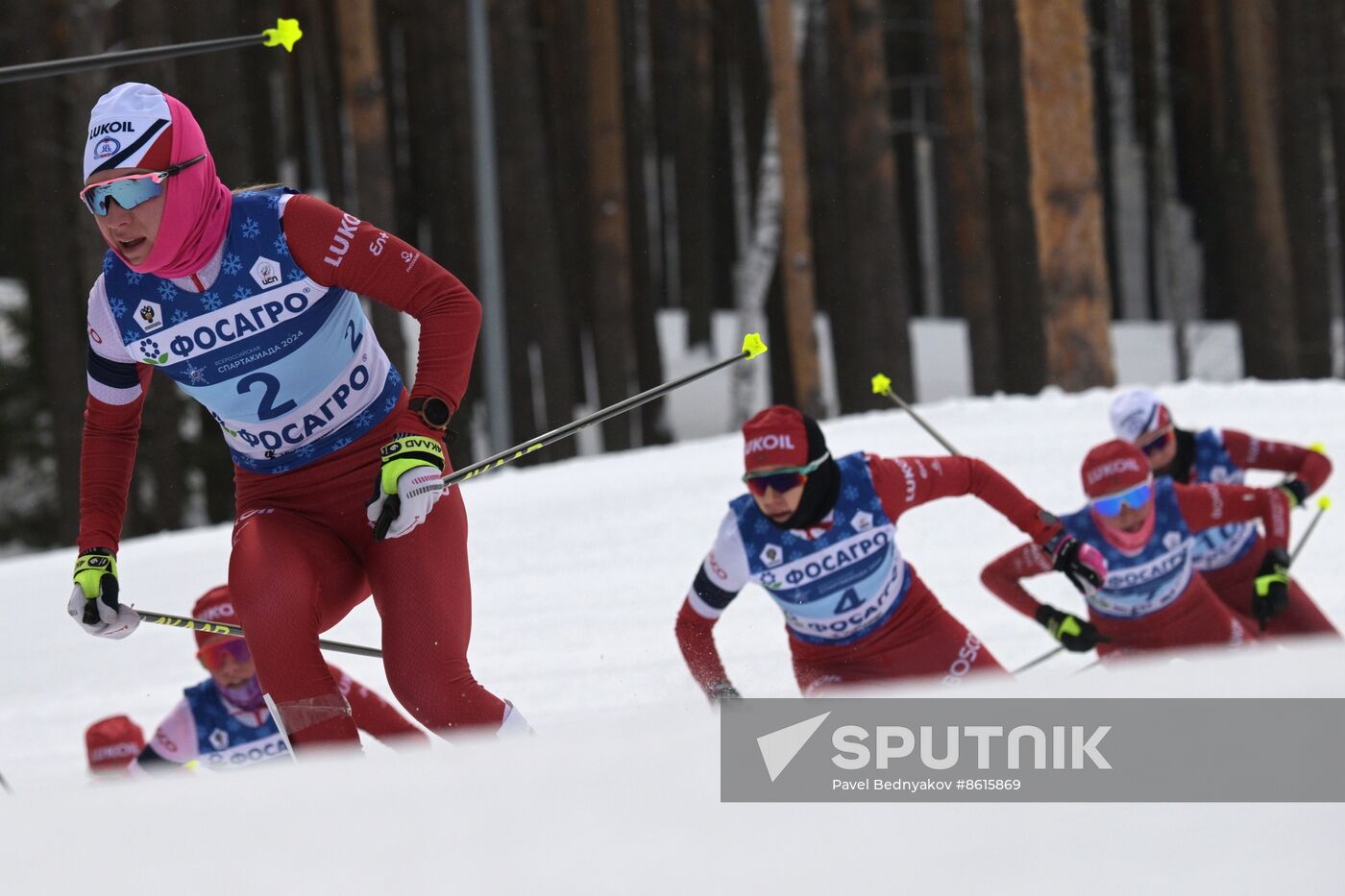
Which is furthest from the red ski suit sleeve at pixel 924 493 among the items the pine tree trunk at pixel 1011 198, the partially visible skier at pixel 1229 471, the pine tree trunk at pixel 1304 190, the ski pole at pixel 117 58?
the pine tree trunk at pixel 1304 190

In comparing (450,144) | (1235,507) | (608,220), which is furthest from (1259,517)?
(608,220)

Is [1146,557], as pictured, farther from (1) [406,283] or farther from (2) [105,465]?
(2) [105,465]

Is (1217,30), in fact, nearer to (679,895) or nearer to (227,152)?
(227,152)

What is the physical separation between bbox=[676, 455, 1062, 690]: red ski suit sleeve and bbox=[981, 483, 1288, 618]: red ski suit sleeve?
0.72 metres

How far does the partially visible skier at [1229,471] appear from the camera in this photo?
6566 mm

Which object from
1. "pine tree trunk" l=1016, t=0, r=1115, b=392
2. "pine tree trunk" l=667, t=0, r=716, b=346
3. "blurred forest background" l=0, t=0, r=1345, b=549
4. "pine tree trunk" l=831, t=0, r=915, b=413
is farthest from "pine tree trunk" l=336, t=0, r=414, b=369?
"pine tree trunk" l=667, t=0, r=716, b=346

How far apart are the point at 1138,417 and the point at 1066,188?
4.83m

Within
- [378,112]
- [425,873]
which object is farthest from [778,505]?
[378,112]

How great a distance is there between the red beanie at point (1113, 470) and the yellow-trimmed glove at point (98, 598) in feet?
10.9

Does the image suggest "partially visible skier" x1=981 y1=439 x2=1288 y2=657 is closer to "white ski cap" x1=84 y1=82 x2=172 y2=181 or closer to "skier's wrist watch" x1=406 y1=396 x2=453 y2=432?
"skier's wrist watch" x1=406 y1=396 x2=453 y2=432

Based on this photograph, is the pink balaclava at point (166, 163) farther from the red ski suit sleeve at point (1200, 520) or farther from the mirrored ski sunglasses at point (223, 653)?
the red ski suit sleeve at point (1200, 520)

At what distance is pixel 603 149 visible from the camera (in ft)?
56.0

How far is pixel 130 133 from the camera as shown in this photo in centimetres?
342

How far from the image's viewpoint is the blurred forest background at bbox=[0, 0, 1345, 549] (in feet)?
41.0
